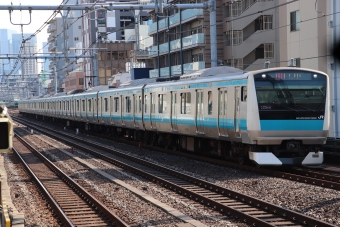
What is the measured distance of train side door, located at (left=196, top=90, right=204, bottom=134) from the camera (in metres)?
19.5

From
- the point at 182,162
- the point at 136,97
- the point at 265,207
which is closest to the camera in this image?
the point at 265,207

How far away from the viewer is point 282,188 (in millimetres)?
13148

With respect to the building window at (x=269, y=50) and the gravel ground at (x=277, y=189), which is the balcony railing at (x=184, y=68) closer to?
the building window at (x=269, y=50)

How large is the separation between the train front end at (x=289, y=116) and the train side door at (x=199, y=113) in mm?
3588

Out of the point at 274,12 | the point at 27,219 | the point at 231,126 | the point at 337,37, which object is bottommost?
the point at 27,219

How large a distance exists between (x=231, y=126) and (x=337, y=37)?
13000mm

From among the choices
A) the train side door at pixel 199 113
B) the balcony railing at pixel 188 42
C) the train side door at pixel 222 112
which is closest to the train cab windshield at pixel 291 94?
the train side door at pixel 222 112

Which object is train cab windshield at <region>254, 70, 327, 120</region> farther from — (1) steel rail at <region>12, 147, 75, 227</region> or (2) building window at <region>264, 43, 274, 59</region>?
(2) building window at <region>264, 43, 274, 59</region>

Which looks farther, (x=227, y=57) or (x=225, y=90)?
(x=227, y=57)

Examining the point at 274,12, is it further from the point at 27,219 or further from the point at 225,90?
the point at 27,219

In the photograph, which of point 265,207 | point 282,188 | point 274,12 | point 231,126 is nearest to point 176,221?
point 265,207

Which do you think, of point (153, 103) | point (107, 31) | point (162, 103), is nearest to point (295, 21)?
point (153, 103)

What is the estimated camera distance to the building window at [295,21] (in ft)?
104

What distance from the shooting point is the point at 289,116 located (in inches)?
621
